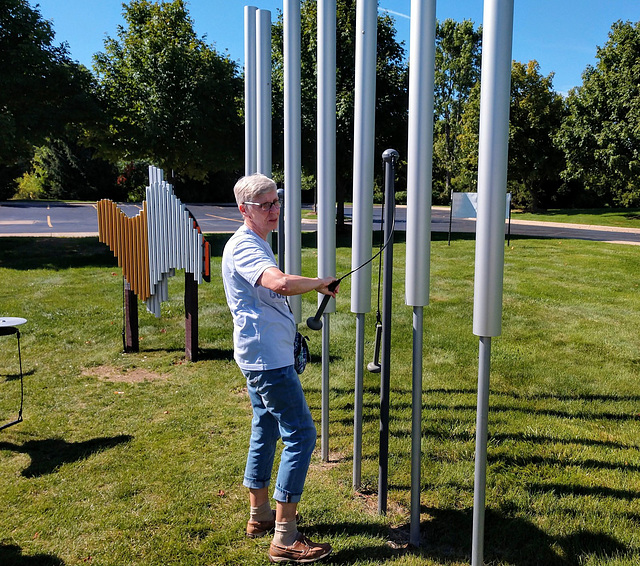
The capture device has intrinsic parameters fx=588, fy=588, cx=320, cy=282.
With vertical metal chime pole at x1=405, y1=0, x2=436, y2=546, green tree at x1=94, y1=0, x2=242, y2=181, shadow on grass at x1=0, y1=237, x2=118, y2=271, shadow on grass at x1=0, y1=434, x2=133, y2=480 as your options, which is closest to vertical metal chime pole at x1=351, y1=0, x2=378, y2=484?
vertical metal chime pole at x1=405, y1=0, x2=436, y2=546

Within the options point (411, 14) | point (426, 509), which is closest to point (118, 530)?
point (426, 509)

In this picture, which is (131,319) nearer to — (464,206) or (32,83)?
(32,83)

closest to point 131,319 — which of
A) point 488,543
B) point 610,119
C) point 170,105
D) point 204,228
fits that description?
point 488,543

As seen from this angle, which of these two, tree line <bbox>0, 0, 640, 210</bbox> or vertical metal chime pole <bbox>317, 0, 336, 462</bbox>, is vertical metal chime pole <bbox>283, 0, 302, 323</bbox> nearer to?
vertical metal chime pole <bbox>317, 0, 336, 462</bbox>

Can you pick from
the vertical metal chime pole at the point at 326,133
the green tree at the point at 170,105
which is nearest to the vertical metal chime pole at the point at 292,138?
the vertical metal chime pole at the point at 326,133

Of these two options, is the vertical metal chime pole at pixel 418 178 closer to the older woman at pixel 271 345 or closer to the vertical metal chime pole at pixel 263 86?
the older woman at pixel 271 345

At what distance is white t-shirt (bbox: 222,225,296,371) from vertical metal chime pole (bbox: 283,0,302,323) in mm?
1277

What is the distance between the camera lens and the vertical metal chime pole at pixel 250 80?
474 centimetres

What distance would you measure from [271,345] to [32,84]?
14.8 meters

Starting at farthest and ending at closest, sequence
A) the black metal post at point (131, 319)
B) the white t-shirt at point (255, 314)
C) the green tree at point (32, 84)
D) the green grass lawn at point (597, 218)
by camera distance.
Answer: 1. the green grass lawn at point (597, 218)
2. the green tree at point (32, 84)
3. the black metal post at point (131, 319)
4. the white t-shirt at point (255, 314)

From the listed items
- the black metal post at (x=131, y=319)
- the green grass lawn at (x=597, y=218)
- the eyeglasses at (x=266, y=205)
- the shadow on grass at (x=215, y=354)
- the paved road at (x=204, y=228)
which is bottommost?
the shadow on grass at (x=215, y=354)

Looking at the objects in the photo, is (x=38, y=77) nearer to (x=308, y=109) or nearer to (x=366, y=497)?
(x=308, y=109)

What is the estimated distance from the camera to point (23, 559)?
2967 mm

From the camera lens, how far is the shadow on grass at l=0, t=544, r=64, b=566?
115 inches
